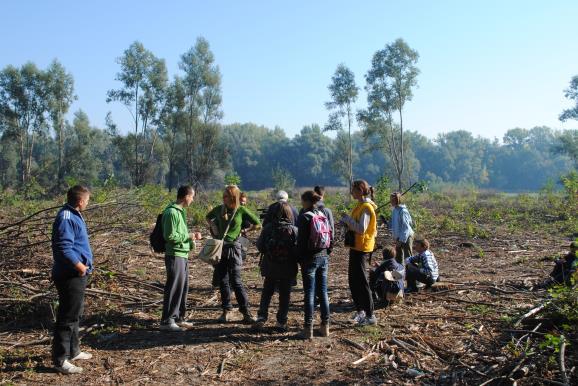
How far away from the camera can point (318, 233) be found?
220 inches

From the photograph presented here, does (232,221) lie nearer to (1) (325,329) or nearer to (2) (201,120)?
(1) (325,329)

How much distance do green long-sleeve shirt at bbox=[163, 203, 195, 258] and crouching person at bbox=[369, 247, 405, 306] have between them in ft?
9.71

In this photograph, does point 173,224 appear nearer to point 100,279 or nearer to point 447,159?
point 100,279

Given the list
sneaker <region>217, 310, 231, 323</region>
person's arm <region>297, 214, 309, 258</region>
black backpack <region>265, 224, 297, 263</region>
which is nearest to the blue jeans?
person's arm <region>297, 214, 309, 258</region>

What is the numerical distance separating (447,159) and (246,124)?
50.2 m

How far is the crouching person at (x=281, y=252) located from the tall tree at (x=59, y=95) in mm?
41670

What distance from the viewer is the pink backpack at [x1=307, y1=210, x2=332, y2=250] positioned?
5.57 m

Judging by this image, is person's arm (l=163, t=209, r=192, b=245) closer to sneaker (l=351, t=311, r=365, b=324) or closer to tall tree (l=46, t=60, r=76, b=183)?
sneaker (l=351, t=311, r=365, b=324)

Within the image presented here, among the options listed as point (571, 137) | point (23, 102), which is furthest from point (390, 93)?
point (23, 102)

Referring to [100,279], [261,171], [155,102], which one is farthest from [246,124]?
[100,279]

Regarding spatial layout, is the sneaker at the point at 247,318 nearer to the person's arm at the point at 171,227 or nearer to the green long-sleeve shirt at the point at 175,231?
the green long-sleeve shirt at the point at 175,231

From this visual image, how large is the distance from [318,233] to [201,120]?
40.0m

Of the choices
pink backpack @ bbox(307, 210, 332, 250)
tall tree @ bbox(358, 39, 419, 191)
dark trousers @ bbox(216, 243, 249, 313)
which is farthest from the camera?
tall tree @ bbox(358, 39, 419, 191)

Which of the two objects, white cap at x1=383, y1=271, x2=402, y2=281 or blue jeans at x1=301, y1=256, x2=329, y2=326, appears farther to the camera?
white cap at x1=383, y1=271, x2=402, y2=281
